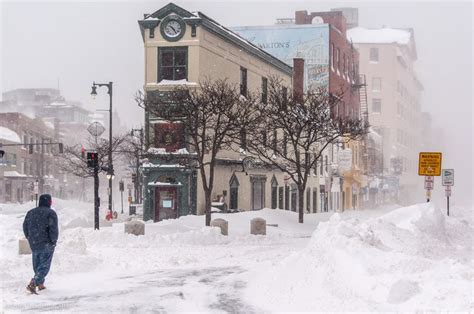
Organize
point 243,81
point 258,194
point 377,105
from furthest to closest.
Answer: point 377,105, point 258,194, point 243,81

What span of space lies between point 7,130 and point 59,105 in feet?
182

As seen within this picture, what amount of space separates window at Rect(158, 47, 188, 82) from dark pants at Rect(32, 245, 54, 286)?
82.5ft

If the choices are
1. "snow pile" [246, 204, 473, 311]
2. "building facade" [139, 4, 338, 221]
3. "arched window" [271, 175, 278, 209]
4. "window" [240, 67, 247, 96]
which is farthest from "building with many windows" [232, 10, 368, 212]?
"snow pile" [246, 204, 473, 311]

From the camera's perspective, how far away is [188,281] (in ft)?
47.8

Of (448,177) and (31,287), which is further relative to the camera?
(448,177)

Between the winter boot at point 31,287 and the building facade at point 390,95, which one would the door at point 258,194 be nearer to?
the winter boot at point 31,287

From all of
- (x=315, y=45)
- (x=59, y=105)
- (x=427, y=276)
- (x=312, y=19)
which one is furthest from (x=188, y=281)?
(x=59, y=105)

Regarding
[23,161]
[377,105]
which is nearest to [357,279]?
[23,161]

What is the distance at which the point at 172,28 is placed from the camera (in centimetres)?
3762

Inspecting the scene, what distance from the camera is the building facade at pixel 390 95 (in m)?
93.2

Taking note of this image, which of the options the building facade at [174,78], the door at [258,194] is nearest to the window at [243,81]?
the building facade at [174,78]

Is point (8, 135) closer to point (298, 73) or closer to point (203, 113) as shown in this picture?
point (298, 73)

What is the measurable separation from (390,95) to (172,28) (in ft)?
212

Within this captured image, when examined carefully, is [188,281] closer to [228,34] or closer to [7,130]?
[228,34]
